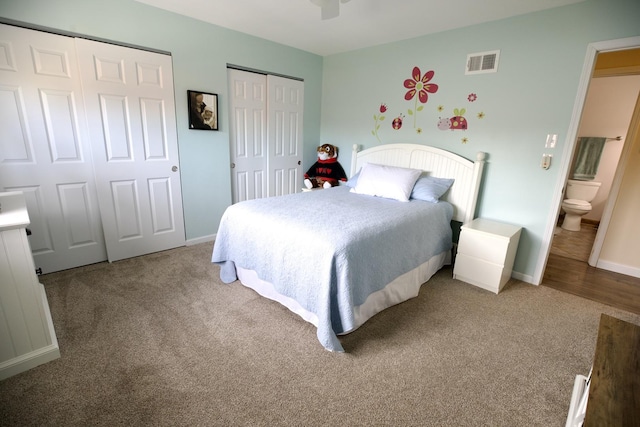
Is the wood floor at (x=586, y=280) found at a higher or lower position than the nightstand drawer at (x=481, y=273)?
lower

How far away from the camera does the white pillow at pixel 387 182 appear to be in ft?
9.77

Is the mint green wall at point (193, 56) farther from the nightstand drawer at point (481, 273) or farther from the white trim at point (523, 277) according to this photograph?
the white trim at point (523, 277)

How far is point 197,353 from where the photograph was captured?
5.86 ft

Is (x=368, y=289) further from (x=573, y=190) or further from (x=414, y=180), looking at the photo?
(x=573, y=190)

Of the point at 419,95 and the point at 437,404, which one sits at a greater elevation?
the point at 419,95

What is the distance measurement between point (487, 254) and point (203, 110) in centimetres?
315

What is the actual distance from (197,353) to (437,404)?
137 centimetres

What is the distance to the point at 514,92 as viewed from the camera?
271 cm

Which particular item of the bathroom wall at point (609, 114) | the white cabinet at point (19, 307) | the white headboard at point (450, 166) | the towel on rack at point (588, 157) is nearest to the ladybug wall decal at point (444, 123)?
the white headboard at point (450, 166)

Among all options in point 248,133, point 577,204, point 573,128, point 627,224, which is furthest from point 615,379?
point 577,204

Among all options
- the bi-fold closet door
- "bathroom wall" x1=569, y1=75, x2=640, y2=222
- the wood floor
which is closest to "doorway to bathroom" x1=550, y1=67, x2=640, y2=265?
"bathroom wall" x1=569, y1=75, x2=640, y2=222

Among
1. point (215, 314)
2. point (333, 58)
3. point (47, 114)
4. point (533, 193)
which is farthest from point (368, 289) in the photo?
point (333, 58)

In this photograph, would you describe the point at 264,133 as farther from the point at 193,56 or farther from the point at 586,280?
the point at 586,280

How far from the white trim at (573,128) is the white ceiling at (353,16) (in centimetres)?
43
